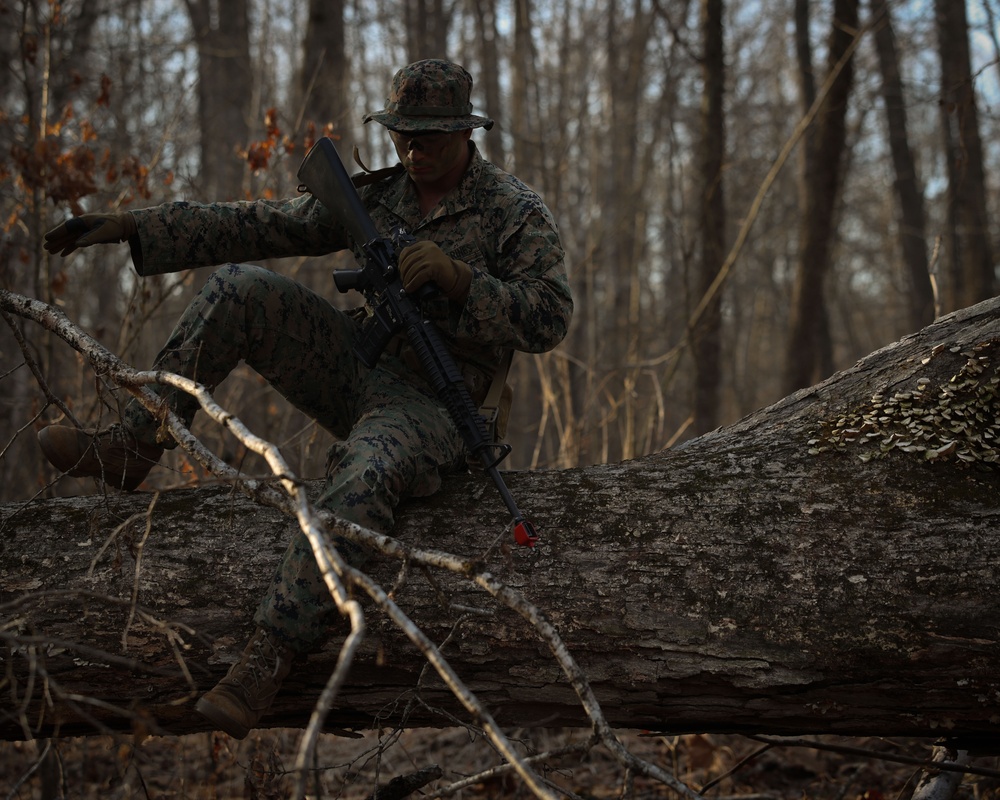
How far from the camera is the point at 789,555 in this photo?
8.97ft

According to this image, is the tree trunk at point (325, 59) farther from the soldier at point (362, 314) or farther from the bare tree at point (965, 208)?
the bare tree at point (965, 208)

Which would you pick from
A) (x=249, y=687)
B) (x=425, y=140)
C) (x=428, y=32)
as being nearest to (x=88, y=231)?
(x=425, y=140)

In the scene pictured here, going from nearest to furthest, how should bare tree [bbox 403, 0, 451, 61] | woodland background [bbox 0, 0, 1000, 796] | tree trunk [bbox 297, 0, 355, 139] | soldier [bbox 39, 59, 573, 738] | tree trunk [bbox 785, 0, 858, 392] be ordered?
soldier [bbox 39, 59, 573, 738] < woodland background [bbox 0, 0, 1000, 796] < tree trunk [bbox 297, 0, 355, 139] < tree trunk [bbox 785, 0, 858, 392] < bare tree [bbox 403, 0, 451, 61]

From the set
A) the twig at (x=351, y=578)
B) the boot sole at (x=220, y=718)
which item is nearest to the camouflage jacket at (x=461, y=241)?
the twig at (x=351, y=578)

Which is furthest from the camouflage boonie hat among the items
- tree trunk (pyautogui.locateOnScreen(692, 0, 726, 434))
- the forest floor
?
tree trunk (pyautogui.locateOnScreen(692, 0, 726, 434))

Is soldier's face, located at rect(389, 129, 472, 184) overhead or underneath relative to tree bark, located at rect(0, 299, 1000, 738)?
overhead

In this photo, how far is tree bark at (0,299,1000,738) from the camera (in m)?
2.61

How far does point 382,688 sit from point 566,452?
2989 millimetres

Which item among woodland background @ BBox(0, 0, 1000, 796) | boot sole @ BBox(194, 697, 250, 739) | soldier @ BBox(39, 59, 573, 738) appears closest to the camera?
boot sole @ BBox(194, 697, 250, 739)

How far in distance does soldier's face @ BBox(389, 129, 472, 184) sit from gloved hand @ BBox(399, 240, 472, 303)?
441 millimetres

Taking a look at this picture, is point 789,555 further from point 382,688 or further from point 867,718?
point 382,688

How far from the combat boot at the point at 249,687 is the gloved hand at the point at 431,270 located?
1.17m

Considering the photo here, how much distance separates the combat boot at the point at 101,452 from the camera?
301cm

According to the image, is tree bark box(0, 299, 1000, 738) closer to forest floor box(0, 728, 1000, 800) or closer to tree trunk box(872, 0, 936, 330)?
forest floor box(0, 728, 1000, 800)
